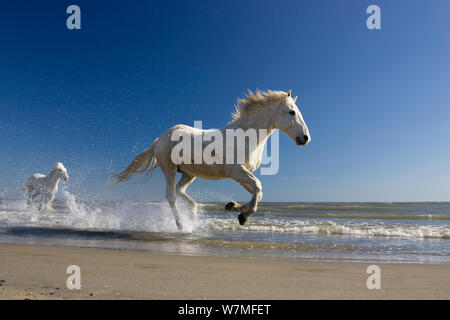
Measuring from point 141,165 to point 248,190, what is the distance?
400 centimetres

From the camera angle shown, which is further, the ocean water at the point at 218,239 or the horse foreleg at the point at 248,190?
the ocean water at the point at 218,239

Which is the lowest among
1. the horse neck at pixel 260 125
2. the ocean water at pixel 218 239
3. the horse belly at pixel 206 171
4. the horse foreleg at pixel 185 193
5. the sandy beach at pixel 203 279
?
the ocean water at pixel 218 239

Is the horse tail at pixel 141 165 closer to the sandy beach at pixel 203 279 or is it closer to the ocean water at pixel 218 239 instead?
the ocean water at pixel 218 239

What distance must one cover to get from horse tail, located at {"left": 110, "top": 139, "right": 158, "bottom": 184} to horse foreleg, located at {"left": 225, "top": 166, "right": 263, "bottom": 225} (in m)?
3.40

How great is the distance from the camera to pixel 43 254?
16.7 feet

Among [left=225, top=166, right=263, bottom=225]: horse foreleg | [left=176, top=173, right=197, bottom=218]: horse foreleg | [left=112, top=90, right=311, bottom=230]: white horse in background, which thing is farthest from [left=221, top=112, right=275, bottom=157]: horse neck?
[left=176, top=173, right=197, bottom=218]: horse foreleg

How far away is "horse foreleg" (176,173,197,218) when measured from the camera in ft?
24.7

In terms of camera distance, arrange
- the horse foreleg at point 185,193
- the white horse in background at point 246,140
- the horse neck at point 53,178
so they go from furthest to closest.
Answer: the horse neck at point 53,178
the horse foreleg at point 185,193
the white horse in background at point 246,140

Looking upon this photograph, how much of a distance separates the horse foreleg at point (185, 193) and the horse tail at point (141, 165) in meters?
0.99

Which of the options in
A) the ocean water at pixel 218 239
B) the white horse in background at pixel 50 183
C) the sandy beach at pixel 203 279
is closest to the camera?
the sandy beach at pixel 203 279

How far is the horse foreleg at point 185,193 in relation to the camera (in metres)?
7.52

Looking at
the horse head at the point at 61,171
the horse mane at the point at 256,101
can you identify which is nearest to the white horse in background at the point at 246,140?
the horse mane at the point at 256,101
